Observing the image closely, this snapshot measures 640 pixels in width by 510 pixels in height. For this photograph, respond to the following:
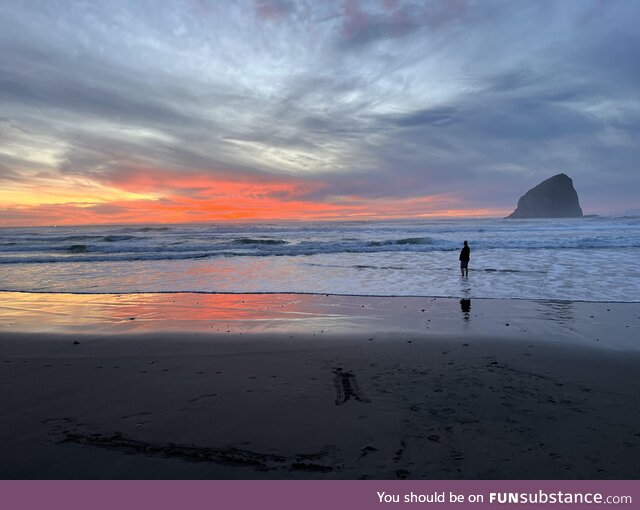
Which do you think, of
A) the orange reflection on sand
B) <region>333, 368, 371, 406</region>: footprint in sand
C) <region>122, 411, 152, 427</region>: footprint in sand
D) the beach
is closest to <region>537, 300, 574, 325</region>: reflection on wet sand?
the beach

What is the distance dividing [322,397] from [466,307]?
7318mm

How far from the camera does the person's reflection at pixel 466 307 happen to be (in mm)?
10219

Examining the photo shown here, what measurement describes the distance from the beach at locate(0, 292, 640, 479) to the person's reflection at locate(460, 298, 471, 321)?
348 millimetres

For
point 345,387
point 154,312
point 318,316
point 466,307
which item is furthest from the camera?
point 466,307

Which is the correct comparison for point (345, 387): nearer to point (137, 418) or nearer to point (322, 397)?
point (322, 397)

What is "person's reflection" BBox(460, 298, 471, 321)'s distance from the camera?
1022 cm

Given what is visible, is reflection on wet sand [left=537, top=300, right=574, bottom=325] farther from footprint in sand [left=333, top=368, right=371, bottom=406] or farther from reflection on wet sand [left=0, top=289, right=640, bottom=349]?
footprint in sand [left=333, top=368, right=371, bottom=406]

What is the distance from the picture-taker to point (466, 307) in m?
11.4

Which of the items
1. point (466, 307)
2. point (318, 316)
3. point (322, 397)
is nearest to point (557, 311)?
point (466, 307)

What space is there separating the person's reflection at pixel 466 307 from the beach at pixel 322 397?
35 centimetres

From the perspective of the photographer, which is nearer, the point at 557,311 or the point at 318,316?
the point at 318,316

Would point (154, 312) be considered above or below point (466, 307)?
above

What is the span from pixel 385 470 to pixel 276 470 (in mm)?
969
